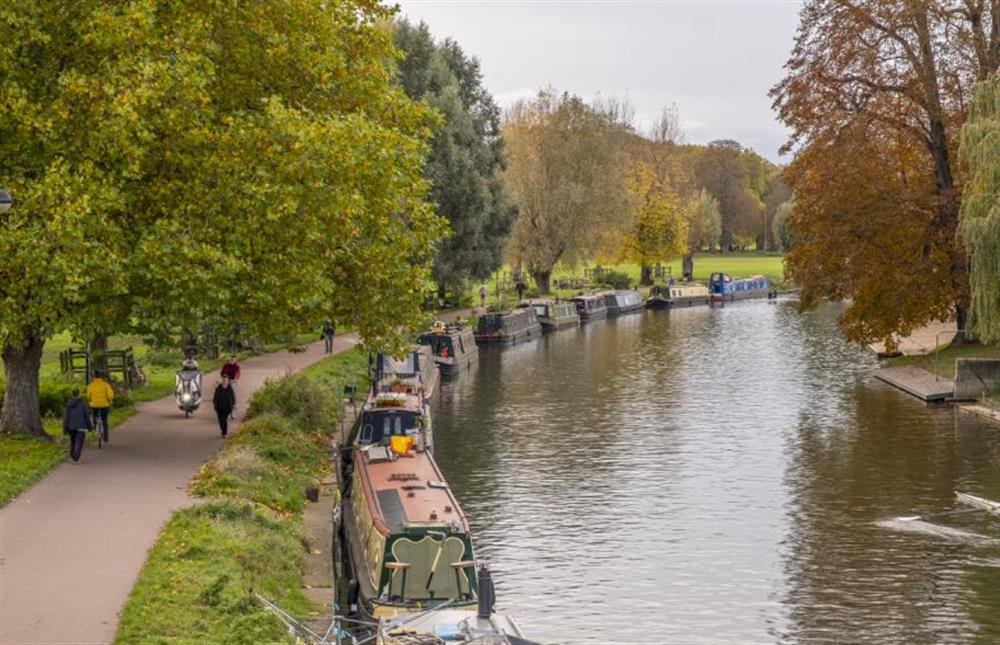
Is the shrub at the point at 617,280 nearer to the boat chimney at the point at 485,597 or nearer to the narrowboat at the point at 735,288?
the narrowboat at the point at 735,288

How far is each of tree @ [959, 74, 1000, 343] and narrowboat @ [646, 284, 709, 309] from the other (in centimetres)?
6828

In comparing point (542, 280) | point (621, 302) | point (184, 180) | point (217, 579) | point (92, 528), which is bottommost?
point (217, 579)

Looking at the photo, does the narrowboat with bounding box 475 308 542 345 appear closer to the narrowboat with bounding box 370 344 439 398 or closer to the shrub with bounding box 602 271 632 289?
the narrowboat with bounding box 370 344 439 398

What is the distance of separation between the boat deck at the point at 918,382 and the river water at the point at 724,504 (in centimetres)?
102

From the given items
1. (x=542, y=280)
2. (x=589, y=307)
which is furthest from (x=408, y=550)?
(x=542, y=280)

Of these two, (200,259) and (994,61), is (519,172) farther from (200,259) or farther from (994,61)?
(200,259)

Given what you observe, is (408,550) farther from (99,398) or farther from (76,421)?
(99,398)

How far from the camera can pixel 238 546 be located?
24.8 meters

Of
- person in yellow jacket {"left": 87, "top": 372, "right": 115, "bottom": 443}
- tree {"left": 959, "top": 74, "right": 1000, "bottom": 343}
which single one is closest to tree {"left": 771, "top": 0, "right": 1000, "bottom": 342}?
tree {"left": 959, "top": 74, "right": 1000, "bottom": 343}

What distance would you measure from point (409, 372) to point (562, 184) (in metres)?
55.3

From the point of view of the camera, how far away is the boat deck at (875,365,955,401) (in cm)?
5431

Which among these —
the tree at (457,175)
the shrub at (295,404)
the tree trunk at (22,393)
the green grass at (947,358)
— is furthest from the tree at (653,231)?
the tree trunk at (22,393)

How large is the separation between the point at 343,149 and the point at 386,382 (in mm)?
13612

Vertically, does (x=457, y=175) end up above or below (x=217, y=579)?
above
